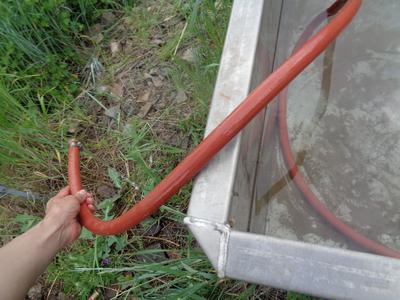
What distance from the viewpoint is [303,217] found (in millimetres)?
1351

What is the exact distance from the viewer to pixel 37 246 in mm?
1086

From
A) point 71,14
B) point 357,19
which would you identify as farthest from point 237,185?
point 71,14

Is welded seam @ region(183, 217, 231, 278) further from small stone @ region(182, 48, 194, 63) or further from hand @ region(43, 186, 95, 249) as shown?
small stone @ region(182, 48, 194, 63)

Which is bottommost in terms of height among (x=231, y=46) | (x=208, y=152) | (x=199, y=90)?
(x=199, y=90)

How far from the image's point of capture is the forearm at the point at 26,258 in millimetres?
995

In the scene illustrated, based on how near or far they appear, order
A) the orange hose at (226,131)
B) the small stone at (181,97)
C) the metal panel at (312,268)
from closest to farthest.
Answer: the metal panel at (312,268)
the orange hose at (226,131)
the small stone at (181,97)

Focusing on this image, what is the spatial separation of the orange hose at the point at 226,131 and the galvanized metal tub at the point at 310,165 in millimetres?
42

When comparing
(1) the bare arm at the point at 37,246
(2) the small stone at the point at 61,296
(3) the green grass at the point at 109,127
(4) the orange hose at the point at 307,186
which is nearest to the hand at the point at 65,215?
(1) the bare arm at the point at 37,246

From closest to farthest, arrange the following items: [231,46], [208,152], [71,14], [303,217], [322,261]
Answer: [322,261]
[208,152]
[231,46]
[303,217]
[71,14]

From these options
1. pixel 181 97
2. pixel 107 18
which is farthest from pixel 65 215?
pixel 107 18

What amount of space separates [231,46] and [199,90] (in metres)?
0.65

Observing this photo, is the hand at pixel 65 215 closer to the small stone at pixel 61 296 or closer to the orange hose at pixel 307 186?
the small stone at pixel 61 296

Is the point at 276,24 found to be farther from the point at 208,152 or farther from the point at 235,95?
the point at 208,152

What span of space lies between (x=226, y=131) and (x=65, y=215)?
51 centimetres
